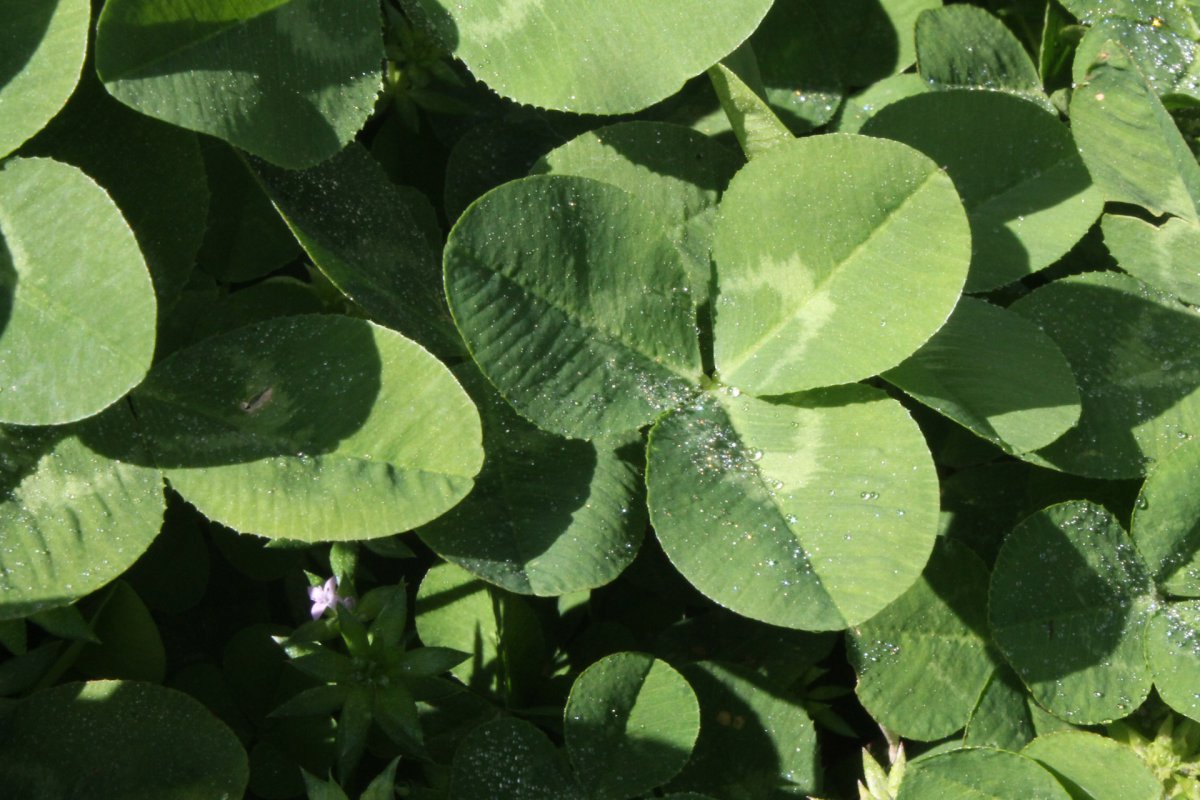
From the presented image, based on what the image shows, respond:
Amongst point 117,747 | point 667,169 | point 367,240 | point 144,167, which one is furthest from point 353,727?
point 667,169

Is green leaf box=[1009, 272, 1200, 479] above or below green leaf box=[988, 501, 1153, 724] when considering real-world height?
above

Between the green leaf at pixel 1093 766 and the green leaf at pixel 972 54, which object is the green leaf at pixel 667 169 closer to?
the green leaf at pixel 972 54

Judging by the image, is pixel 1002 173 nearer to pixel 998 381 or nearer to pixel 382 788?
pixel 998 381

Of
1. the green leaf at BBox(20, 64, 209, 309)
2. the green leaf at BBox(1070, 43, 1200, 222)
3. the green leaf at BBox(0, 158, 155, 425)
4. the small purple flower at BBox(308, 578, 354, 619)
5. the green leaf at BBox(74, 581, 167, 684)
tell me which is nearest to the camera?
the green leaf at BBox(0, 158, 155, 425)

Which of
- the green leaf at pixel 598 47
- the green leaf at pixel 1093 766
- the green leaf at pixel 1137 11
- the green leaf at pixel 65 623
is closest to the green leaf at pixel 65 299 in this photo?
the green leaf at pixel 65 623

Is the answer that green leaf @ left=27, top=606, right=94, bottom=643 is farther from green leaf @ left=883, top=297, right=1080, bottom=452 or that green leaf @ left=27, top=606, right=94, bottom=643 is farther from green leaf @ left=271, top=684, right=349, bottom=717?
green leaf @ left=883, top=297, right=1080, bottom=452

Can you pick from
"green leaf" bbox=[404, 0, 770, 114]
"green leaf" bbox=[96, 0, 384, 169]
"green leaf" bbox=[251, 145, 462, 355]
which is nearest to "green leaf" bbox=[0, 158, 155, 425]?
"green leaf" bbox=[96, 0, 384, 169]
